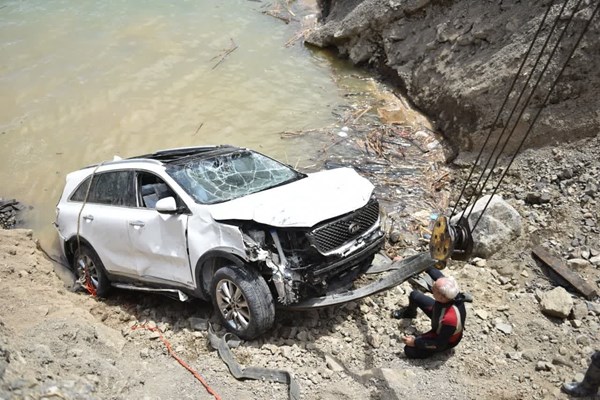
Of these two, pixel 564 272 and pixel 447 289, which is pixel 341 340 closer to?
pixel 447 289

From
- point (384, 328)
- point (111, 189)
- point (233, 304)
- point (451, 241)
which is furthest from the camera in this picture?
point (111, 189)

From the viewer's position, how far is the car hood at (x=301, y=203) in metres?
5.41

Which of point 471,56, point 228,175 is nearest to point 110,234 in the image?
point 228,175

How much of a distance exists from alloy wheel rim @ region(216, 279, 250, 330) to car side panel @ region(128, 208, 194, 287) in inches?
21.2

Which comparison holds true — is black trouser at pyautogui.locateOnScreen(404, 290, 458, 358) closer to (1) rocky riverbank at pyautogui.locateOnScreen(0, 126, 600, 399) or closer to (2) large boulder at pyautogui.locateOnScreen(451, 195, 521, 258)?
(1) rocky riverbank at pyautogui.locateOnScreen(0, 126, 600, 399)

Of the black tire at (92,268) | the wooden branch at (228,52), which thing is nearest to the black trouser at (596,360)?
the black tire at (92,268)

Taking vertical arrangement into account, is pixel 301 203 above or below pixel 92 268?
above

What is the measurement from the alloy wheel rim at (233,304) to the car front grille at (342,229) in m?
0.95

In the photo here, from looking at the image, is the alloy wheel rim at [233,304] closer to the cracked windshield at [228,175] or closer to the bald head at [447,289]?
the cracked windshield at [228,175]

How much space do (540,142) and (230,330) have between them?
6.22 metres

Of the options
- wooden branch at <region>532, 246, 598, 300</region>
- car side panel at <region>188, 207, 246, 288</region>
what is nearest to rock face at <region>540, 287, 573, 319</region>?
wooden branch at <region>532, 246, 598, 300</region>

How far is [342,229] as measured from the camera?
558 cm

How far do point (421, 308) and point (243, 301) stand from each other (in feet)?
6.37

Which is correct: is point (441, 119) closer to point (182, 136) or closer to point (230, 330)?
point (182, 136)
